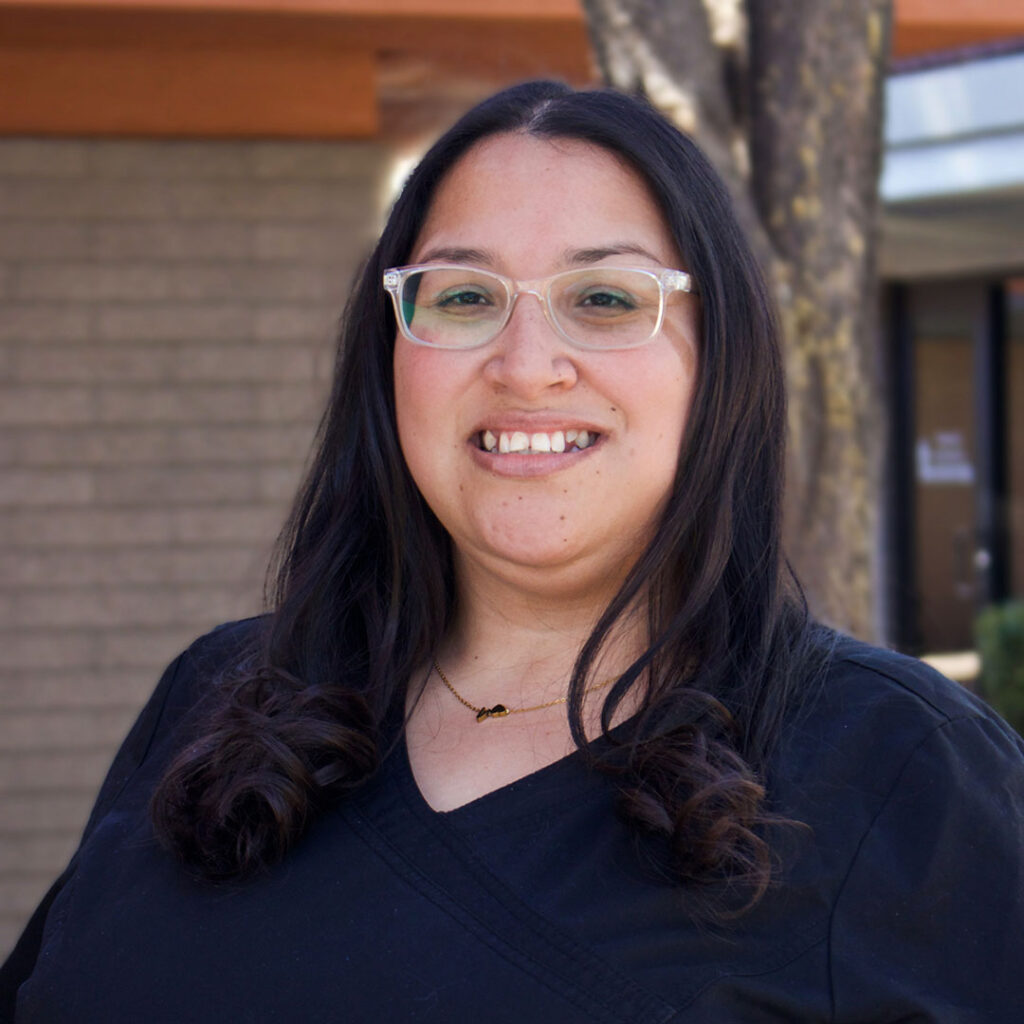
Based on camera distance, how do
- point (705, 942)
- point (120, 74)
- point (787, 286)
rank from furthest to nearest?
1. point (120, 74)
2. point (787, 286)
3. point (705, 942)

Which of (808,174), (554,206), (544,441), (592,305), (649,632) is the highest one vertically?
(808,174)

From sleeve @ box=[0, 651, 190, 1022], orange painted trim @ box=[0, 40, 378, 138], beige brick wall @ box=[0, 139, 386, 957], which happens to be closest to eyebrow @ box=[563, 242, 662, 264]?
sleeve @ box=[0, 651, 190, 1022]

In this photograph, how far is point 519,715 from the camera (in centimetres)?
175

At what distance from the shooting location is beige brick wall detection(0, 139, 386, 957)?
4.48m

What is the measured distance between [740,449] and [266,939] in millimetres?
785

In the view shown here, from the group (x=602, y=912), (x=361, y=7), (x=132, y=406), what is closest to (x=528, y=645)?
(x=602, y=912)

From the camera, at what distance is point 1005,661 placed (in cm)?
717

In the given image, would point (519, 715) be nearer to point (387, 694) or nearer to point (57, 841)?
point (387, 694)

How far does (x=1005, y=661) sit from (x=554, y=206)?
20.1 ft

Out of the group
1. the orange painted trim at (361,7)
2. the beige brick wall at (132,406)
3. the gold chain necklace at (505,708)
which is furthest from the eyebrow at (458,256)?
the beige brick wall at (132,406)

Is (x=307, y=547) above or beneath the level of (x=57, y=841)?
above

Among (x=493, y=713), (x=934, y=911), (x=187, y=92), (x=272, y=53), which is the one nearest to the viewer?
(x=934, y=911)

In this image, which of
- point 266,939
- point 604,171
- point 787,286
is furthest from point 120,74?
point 266,939

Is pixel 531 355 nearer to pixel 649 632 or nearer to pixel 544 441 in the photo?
pixel 544 441
